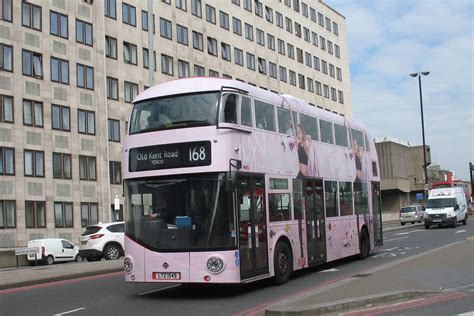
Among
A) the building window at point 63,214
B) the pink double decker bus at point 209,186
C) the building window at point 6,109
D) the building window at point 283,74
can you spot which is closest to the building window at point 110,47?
the building window at point 6,109

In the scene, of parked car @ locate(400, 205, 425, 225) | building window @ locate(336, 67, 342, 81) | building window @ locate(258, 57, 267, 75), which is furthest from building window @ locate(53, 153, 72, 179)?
building window @ locate(336, 67, 342, 81)

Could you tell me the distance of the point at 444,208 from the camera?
39125 mm

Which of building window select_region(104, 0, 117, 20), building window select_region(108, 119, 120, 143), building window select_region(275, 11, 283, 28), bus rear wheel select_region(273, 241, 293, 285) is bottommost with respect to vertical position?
bus rear wheel select_region(273, 241, 293, 285)

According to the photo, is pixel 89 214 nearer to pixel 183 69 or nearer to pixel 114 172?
pixel 114 172

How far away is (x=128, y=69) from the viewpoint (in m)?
48.4

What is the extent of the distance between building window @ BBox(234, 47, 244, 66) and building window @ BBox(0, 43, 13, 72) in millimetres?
25388

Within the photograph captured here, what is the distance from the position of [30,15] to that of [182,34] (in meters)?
15.8

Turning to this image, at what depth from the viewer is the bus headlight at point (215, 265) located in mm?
10977

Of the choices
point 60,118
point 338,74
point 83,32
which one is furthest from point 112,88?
point 338,74

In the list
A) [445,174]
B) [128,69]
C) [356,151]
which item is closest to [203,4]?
[128,69]

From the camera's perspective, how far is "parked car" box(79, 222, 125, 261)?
25.7 metres

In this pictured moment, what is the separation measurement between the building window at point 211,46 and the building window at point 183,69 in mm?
3707

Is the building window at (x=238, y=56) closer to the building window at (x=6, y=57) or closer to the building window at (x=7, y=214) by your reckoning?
the building window at (x=6, y=57)

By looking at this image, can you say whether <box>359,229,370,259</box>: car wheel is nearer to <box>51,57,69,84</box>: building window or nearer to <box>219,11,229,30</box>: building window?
<box>51,57,69,84</box>: building window
